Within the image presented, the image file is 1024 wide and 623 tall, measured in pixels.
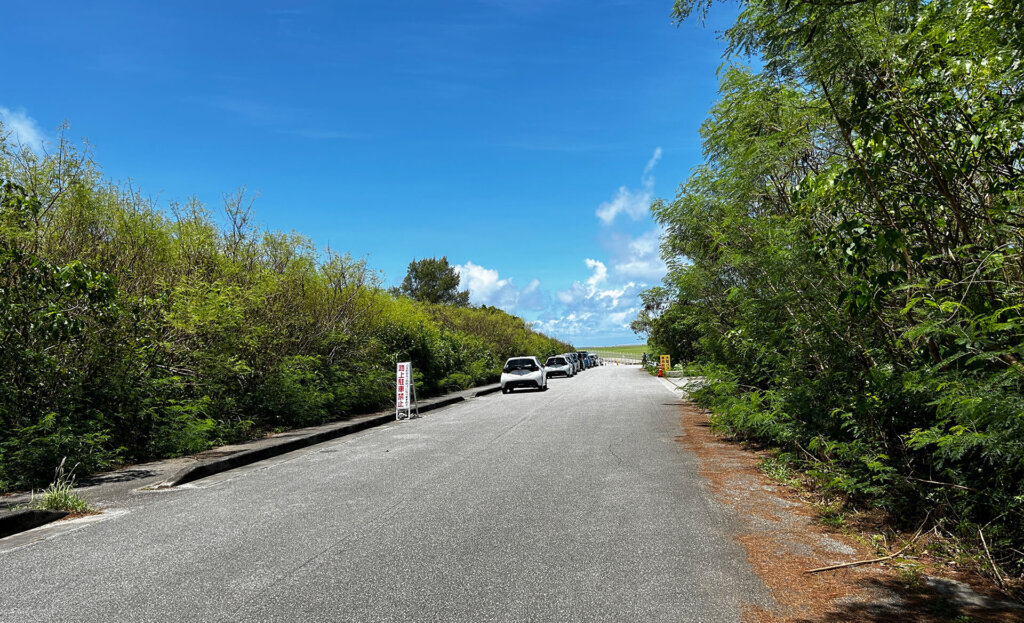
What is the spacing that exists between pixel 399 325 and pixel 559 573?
55.0ft

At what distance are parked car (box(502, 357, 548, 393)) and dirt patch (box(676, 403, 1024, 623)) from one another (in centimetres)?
2084

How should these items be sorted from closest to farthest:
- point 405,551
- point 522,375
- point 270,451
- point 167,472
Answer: point 405,551
point 167,472
point 270,451
point 522,375

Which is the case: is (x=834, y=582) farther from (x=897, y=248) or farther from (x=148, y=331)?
(x=148, y=331)

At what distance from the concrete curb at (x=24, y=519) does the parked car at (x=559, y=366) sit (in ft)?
130

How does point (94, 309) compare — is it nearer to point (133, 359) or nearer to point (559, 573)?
point (133, 359)

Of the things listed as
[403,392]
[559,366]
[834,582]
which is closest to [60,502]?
[834,582]

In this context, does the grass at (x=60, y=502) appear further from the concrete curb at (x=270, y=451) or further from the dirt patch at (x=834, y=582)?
the dirt patch at (x=834, y=582)

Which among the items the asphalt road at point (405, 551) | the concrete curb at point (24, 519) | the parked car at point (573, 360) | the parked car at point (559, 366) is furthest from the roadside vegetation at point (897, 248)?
the parked car at point (573, 360)

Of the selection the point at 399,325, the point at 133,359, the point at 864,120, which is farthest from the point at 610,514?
the point at 399,325

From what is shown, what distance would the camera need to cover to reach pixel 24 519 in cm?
588

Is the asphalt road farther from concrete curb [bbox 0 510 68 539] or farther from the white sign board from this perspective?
the white sign board

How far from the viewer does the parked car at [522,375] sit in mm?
27047

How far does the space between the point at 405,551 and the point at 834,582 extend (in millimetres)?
3193

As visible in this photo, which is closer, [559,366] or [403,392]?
[403,392]
